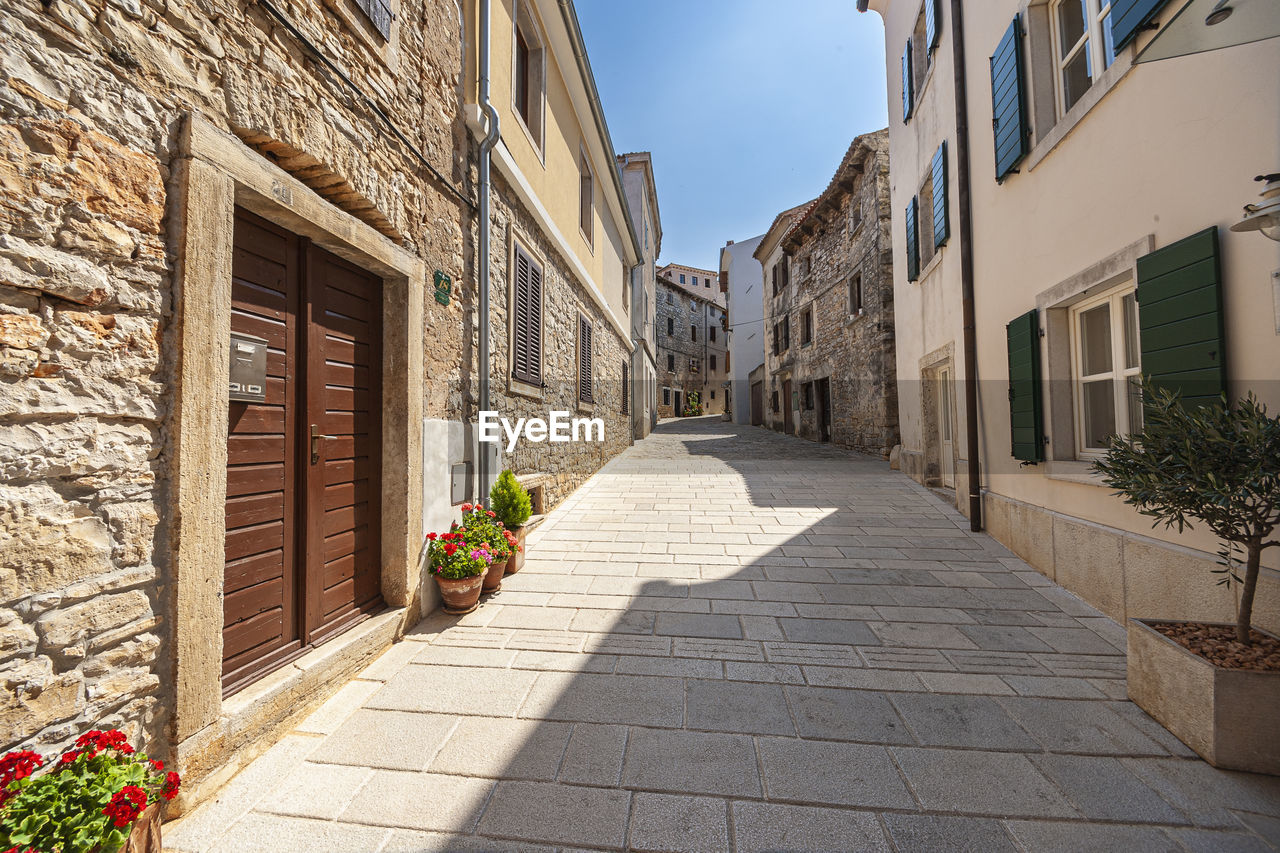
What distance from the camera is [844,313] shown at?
13.8 metres

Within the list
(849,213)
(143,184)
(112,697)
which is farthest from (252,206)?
(849,213)

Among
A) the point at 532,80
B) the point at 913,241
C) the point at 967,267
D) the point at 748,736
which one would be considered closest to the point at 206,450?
the point at 748,736

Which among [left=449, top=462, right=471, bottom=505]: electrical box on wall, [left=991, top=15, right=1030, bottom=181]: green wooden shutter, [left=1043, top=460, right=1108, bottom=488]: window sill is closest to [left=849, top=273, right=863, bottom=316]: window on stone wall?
[left=991, top=15, right=1030, bottom=181]: green wooden shutter

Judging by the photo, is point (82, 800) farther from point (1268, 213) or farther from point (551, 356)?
point (551, 356)

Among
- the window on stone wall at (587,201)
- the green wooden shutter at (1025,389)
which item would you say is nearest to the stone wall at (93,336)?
the green wooden shutter at (1025,389)

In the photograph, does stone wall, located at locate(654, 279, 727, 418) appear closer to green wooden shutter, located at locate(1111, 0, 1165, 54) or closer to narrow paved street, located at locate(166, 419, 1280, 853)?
green wooden shutter, located at locate(1111, 0, 1165, 54)

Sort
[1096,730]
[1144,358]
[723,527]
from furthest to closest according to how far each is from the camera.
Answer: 1. [723,527]
2. [1144,358]
3. [1096,730]

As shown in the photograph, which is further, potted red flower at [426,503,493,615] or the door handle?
potted red flower at [426,503,493,615]

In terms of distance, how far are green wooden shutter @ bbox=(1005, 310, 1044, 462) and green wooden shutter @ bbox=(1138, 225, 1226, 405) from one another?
1.33 metres

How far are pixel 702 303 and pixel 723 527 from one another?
33456 mm

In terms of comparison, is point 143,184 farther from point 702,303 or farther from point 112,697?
point 702,303

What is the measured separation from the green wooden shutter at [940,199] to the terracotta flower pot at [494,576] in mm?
6666

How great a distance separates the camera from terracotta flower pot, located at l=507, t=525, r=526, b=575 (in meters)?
4.64

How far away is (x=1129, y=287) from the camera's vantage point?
3588 mm
